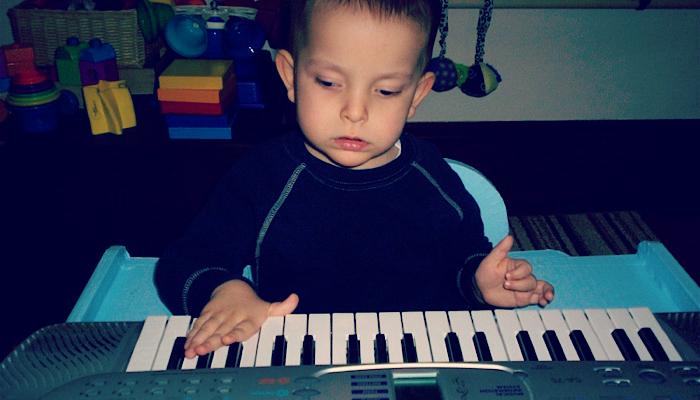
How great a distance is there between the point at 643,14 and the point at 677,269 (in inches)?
80.2

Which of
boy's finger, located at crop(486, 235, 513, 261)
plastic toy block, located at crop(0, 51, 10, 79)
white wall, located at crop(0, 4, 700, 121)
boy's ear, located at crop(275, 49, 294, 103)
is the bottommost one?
boy's finger, located at crop(486, 235, 513, 261)

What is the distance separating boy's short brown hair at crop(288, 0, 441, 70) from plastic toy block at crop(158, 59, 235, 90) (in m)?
1.13

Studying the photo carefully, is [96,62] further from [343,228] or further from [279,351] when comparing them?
[279,351]

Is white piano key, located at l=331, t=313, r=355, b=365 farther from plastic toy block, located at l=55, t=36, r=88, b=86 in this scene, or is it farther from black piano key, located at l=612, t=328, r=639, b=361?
plastic toy block, located at l=55, t=36, r=88, b=86

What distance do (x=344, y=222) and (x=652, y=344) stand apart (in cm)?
59

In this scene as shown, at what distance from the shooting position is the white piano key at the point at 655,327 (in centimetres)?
81

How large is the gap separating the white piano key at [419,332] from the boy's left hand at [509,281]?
24 cm

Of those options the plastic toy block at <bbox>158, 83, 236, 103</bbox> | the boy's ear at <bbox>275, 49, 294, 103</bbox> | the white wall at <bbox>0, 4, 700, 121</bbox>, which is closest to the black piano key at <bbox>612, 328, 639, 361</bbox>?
the boy's ear at <bbox>275, 49, 294, 103</bbox>

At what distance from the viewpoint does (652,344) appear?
831 mm

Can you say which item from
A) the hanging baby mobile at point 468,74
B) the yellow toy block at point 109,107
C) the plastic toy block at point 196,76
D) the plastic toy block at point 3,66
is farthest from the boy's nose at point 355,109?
the plastic toy block at point 3,66

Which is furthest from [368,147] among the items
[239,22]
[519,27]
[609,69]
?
[609,69]

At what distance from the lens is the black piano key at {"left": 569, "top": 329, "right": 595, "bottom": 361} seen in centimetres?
81

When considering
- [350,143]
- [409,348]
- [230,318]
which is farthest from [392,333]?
[350,143]

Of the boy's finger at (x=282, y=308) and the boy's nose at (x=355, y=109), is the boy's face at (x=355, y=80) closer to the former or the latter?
the boy's nose at (x=355, y=109)
